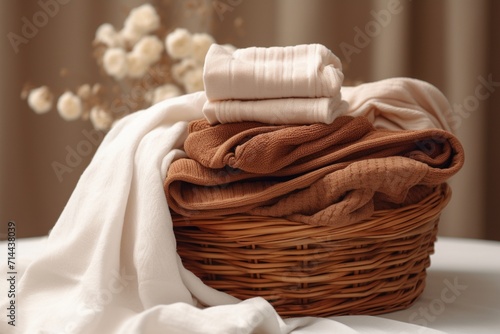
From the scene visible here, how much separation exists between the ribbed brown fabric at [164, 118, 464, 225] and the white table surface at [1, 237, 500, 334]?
6.1 inches

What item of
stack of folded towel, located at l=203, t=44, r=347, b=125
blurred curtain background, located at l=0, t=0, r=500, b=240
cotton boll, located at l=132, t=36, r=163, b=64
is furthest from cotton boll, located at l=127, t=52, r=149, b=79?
blurred curtain background, located at l=0, t=0, r=500, b=240

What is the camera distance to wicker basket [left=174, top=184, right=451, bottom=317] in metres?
0.91

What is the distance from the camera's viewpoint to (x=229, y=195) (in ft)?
3.02

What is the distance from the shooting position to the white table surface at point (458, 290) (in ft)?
2.97

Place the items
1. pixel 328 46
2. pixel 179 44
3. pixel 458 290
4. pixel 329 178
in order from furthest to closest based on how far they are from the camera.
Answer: pixel 328 46, pixel 179 44, pixel 458 290, pixel 329 178

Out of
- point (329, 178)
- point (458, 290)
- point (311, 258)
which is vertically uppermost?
point (329, 178)

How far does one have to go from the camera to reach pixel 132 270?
38.8 inches

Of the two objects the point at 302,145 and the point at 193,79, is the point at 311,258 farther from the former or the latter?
the point at 193,79

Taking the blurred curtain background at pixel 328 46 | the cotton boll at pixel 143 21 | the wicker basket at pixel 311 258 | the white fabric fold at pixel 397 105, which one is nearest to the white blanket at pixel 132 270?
the wicker basket at pixel 311 258

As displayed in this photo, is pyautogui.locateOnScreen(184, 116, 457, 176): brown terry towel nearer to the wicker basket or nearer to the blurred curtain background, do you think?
the wicker basket

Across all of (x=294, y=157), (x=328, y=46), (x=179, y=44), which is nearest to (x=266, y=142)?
(x=294, y=157)

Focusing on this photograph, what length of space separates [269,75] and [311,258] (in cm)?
25

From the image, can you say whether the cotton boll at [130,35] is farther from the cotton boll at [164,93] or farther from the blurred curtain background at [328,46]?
the blurred curtain background at [328,46]

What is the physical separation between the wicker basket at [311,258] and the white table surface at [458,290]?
0.13 feet
